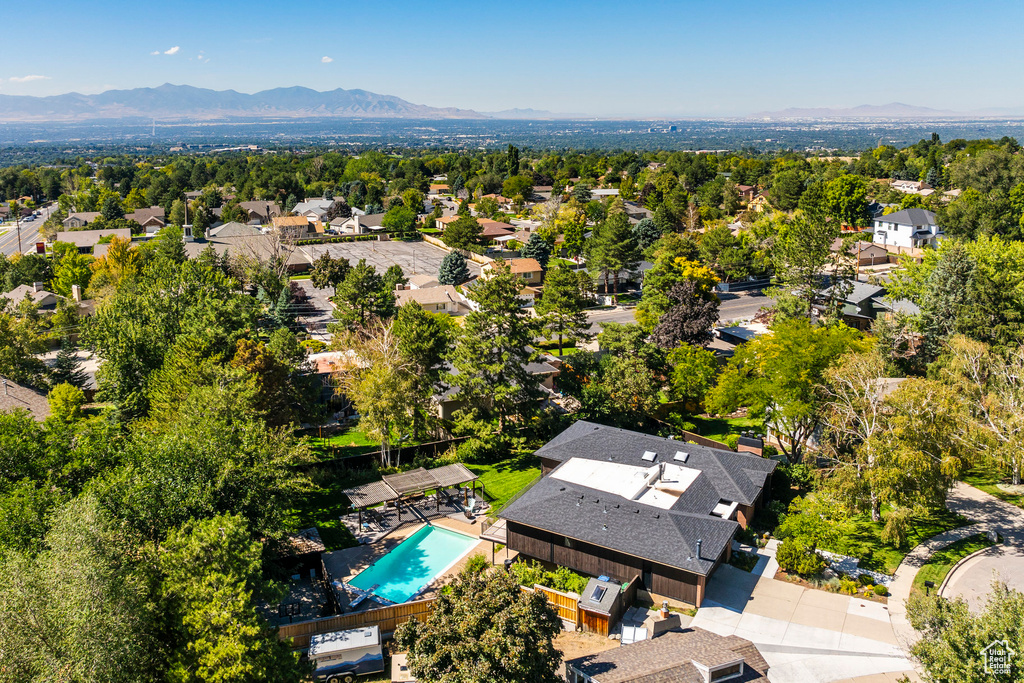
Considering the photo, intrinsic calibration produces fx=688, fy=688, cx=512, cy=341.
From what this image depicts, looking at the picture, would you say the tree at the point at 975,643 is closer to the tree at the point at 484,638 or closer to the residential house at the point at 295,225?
the tree at the point at 484,638

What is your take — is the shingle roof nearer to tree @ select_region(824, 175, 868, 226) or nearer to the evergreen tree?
tree @ select_region(824, 175, 868, 226)

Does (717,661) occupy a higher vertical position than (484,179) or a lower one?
lower

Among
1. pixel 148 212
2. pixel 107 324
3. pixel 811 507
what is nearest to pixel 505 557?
pixel 811 507

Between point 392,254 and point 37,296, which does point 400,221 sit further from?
point 37,296

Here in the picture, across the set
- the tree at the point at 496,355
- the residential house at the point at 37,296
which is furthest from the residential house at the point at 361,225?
the tree at the point at 496,355

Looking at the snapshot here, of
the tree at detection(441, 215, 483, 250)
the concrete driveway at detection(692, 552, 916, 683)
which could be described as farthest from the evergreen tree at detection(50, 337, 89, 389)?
the tree at detection(441, 215, 483, 250)

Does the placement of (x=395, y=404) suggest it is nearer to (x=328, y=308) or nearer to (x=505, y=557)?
(x=505, y=557)
